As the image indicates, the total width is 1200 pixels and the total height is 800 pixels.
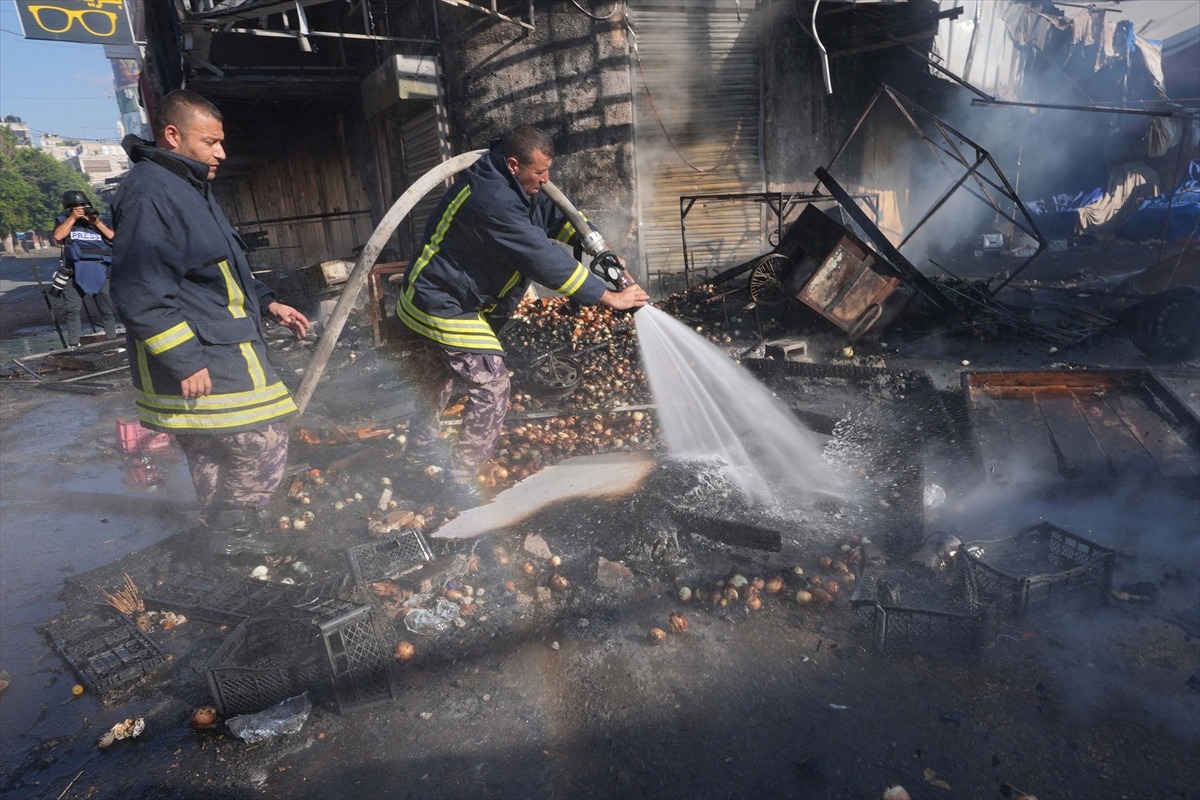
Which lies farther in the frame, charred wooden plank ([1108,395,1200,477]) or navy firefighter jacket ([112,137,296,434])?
charred wooden plank ([1108,395,1200,477])

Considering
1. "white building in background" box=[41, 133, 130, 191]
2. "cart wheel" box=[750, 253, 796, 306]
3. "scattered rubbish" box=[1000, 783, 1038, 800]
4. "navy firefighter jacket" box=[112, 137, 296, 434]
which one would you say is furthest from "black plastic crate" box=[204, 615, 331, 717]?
"white building in background" box=[41, 133, 130, 191]

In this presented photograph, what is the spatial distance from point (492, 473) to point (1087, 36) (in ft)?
58.0

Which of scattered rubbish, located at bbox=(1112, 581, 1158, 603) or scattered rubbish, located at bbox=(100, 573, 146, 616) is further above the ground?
scattered rubbish, located at bbox=(100, 573, 146, 616)

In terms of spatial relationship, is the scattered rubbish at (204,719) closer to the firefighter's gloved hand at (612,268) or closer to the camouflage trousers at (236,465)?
the camouflage trousers at (236,465)

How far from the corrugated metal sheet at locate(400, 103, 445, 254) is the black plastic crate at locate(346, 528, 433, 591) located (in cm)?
681

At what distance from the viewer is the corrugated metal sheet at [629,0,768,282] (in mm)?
9344

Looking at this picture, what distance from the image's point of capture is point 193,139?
329 centimetres

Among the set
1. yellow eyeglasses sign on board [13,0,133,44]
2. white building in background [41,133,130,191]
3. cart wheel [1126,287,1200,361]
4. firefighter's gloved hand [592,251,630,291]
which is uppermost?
white building in background [41,133,130,191]

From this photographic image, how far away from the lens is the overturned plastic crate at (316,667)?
249 cm

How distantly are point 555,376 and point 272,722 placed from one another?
4.04 m

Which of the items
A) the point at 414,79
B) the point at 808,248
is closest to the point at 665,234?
the point at 808,248

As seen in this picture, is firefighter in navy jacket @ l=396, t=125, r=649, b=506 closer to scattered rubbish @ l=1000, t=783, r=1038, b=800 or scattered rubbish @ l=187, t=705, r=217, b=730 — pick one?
scattered rubbish @ l=187, t=705, r=217, b=730

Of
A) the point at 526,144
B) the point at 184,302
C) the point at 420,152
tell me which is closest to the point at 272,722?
the point at 184,302

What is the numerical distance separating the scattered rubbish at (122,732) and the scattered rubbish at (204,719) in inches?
7.8
